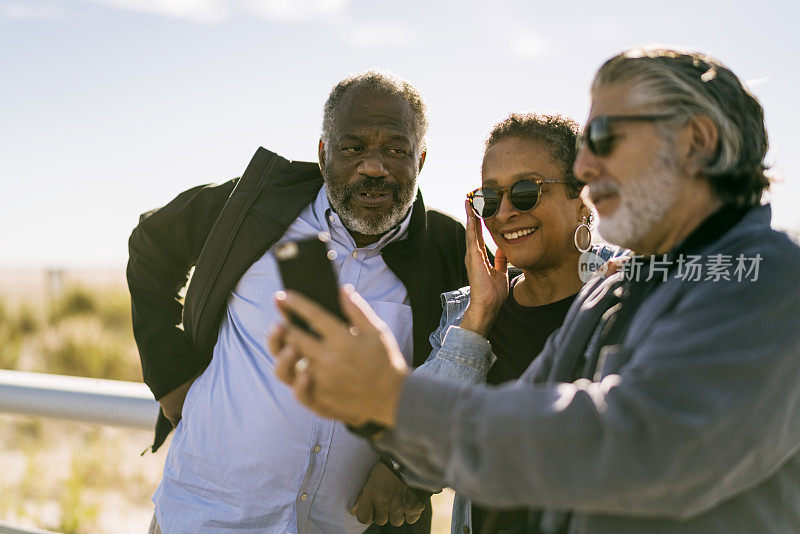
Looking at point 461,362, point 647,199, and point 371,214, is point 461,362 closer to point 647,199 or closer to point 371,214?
point 371,214

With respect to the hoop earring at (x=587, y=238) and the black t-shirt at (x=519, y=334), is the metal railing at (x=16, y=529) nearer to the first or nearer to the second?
the black t-shirt at (x=519, y=334)

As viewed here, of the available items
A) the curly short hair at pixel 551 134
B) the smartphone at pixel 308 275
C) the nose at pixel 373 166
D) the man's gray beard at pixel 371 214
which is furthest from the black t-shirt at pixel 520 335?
the smartphone at pixel 308 275

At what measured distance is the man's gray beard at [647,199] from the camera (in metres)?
1.49

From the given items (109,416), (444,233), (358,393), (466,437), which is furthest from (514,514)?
(109,416)

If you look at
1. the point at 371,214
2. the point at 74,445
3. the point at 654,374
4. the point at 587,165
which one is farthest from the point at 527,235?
the point at 74,445

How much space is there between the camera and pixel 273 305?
2.79m

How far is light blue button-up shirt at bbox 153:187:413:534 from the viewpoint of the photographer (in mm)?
2578

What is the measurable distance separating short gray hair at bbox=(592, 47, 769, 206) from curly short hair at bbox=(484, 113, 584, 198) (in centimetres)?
96

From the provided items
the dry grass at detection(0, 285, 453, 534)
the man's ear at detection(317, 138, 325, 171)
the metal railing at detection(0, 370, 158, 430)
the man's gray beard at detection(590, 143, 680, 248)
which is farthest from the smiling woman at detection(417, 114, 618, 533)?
the dry grass at detection(0, 285, 453, 534)

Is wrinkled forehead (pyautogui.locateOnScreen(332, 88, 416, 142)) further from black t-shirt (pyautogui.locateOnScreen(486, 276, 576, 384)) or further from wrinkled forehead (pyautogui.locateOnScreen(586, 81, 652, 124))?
wrinkled forehead (pyautogui.locateOnScreen(586, 81, 652, 124))

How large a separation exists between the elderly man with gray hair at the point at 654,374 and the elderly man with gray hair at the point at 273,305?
1156mm

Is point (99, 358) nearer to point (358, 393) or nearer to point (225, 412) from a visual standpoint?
point (225, 412)

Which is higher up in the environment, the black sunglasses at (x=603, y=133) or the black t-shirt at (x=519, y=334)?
the black sunglasses at (x=603, y=133)

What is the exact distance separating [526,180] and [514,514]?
1.33m
